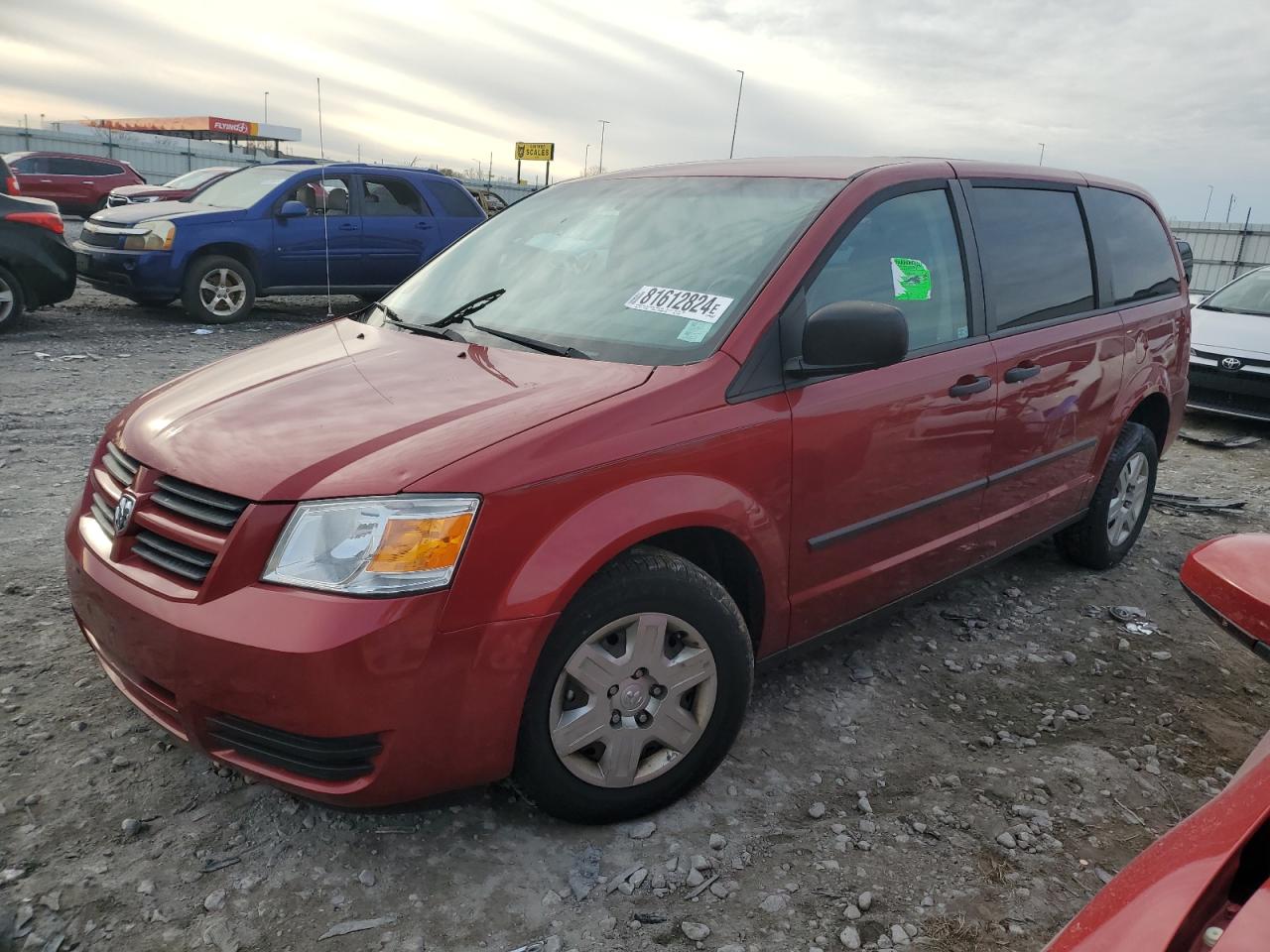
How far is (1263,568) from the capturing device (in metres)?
1.64

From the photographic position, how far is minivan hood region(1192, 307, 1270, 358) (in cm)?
786

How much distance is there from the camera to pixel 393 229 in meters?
10.1

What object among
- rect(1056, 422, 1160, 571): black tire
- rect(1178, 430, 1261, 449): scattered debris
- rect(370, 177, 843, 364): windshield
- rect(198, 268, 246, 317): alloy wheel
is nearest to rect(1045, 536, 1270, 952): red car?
rect(370, 177, 843, 364): windshield

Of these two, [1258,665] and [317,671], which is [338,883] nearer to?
[317,671]

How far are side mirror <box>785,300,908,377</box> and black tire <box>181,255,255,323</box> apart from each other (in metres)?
8.29

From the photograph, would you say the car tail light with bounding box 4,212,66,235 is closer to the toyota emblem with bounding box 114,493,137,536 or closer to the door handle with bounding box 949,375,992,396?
the toyota emblem with bounding box 114,493,137,536

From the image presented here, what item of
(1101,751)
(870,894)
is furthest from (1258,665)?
(870,894)

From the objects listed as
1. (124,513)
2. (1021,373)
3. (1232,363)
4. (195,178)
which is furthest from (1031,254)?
(195,178)

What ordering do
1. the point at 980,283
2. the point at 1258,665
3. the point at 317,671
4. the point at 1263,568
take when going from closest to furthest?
1. the point at 1263,568
2. the point at 317,671
3. the point at 980,283
4. the point at 1258,665

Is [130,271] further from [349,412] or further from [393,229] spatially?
[349,412]

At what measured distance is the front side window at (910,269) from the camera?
278 cm

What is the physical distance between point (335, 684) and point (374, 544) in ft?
0.95

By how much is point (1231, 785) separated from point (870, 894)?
1.01 m

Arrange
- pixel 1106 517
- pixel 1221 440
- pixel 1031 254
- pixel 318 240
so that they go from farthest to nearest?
pixel 318 240 → pixel 1221 440 → pixel 1106 517 → pixel 1031 254
